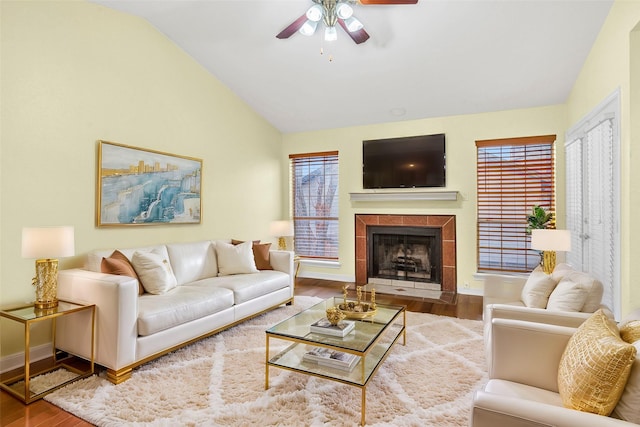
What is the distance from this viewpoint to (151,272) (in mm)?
→ 3168

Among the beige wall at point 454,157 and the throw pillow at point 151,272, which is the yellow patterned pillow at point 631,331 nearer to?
→ the throw pillow at point 151,272

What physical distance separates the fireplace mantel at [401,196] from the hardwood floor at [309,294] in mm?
1398

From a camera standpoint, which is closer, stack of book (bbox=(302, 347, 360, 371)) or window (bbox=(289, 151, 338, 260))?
stack of book (bbox=(302, 347, 360, 371))

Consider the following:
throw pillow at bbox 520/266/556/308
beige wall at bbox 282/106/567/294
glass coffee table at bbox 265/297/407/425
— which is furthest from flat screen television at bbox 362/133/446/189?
glass coffee table at bbox 265/297/407/425

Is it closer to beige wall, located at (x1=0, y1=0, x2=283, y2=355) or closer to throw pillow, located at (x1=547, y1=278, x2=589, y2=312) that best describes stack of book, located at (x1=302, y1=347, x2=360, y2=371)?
throw pillow, located at (x1=547, y1=278, x2=589, y2=312)

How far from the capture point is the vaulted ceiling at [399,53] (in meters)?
3.28

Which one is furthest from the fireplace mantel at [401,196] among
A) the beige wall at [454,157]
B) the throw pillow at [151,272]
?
the throw pillow at [151,272]

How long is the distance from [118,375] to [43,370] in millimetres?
708

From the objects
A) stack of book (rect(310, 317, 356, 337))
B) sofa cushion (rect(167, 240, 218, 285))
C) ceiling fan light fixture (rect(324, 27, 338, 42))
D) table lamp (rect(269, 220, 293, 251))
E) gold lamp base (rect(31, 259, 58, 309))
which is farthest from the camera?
table lamp (rect(269, 220, 293, 251))

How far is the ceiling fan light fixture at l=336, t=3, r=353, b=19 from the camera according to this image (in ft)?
8.73

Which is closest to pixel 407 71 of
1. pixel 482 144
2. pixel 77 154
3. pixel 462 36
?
pixel 462 36

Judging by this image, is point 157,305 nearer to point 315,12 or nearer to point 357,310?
point 357,310

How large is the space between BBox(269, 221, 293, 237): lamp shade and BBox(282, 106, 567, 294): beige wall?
2.99 ft

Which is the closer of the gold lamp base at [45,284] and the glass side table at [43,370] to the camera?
the glass side table at [43,370]
